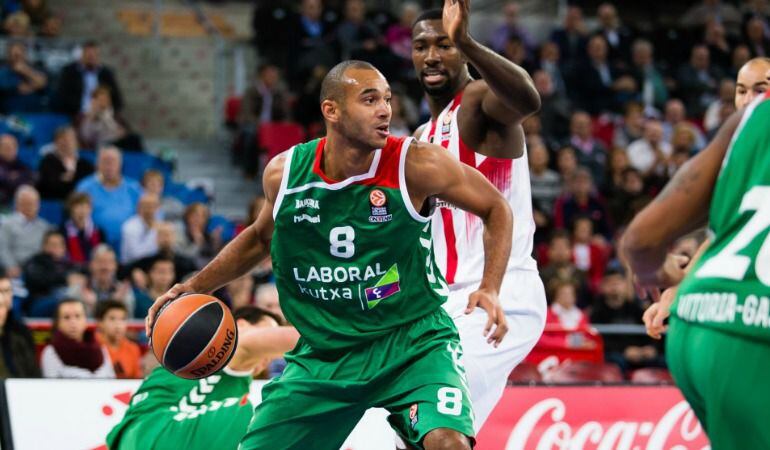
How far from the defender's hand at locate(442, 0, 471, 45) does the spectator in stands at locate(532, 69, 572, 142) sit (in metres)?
10.2

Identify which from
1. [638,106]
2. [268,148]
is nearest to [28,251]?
[268,148]

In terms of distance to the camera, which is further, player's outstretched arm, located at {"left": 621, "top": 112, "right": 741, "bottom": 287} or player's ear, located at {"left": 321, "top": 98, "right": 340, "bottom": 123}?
player's ear, located at {"left": 321, "top": 98, "right": 340, "bottom": 123}

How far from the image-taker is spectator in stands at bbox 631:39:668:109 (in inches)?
663

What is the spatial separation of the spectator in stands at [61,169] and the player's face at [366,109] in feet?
26.1

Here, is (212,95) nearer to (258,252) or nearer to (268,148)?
(268,148)

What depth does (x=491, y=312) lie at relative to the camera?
466 centimetres

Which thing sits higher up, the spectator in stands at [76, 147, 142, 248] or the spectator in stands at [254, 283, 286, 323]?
the spectator in stands at [254, 283, 286, 323]

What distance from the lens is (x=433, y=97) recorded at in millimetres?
6125

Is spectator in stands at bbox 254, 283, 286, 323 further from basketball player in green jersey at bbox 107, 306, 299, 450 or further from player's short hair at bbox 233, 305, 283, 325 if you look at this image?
basketball player in green jersey at bbox 107, 306, 299, 450

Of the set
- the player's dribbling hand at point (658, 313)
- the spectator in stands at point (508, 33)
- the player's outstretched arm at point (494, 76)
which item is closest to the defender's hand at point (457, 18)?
the player's outstretched arm at point (494, 76)

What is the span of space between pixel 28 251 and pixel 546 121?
23.4 ft

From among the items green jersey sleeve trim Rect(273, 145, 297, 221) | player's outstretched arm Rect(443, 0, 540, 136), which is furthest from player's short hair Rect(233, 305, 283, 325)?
player's outstretched arm Rect(443, 0, 540, 136)

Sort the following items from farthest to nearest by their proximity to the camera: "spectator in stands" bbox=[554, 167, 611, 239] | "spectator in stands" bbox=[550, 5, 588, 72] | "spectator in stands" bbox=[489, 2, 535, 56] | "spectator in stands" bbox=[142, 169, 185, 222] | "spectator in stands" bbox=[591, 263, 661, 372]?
"spectator in stands" bbox=[550, 5, 588, 72], "spectator in stands" bbox=[489, 2, 535, 56], "spectator in stands" bbox=[554, 167, 611, 239], "spectator in stands" bbox=[142, 169, 185, 222], "spectator in stands" bbox=[591, 263, 661, 372]

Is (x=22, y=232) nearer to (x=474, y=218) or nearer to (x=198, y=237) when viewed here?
(x=198, y=237)
